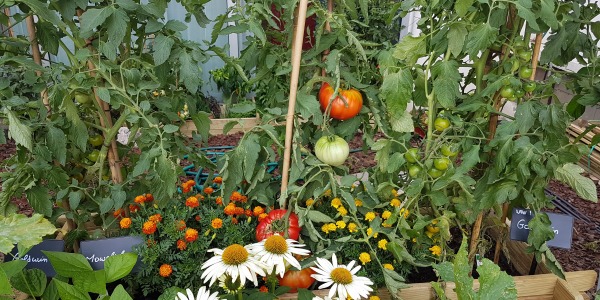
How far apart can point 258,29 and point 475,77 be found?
706 mm

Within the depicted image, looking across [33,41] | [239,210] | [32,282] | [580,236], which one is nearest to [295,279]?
[239,210]

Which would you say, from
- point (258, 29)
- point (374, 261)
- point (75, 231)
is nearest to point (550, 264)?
point (374, 261)

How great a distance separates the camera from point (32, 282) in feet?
3.55

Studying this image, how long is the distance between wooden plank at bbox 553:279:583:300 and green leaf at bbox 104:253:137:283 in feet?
3.91

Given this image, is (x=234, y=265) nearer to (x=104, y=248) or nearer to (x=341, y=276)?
(x=341, y=276)

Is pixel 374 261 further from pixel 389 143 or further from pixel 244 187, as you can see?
pixel 244 187

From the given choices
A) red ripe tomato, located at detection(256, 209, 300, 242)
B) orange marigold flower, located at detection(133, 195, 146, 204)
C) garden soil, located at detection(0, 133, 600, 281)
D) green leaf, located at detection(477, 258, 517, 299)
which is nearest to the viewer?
green leaf, located at detection(477, 258, 517, 299)

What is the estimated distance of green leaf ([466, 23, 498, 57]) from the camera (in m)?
1.06

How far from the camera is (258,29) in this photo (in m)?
1.12

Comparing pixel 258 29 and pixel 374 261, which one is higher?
pixel 258 29

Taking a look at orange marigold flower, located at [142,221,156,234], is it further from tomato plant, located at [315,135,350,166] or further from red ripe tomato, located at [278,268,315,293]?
tomato plant, located at [315,135,350,166]

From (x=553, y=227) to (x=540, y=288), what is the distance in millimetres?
192

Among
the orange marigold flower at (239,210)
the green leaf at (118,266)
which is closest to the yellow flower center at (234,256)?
the green leaf at (118,266)

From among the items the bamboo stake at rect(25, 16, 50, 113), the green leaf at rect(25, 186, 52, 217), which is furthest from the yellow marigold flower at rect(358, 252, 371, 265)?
the bamboo stake at rect(25, 16, 50, 113)
